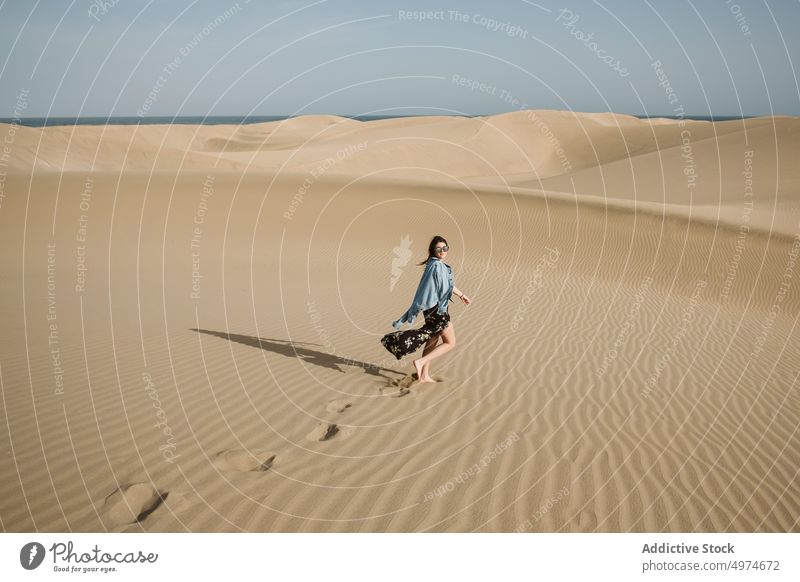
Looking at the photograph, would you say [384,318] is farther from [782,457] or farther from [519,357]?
[782,457]

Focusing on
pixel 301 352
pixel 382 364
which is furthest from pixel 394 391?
pixel 301 352

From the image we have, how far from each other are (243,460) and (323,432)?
108 cm

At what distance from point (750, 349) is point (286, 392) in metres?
9.40

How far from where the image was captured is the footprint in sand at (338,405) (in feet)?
24.0

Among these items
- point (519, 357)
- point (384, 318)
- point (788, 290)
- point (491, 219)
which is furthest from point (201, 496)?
point (491, 219)

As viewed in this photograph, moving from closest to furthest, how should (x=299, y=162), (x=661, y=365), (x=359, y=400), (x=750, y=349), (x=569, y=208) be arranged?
(x=359, y=400) < (x=661, y=365) < (x=750, y=349) < (x=569, y=208) < (x=299, y=162)

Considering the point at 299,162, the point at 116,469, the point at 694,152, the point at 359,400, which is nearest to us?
the point at 116,469

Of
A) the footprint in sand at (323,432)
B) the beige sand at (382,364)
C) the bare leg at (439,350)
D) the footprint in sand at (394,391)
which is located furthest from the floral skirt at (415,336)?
the footprint in sand at (323,432)

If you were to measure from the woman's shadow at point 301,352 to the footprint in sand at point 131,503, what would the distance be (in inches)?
151

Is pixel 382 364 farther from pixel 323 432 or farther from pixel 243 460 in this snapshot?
pixel 243 460

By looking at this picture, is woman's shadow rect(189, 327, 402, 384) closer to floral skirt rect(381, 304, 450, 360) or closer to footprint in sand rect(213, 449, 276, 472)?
floral skirt rect(381, 304, 450, 360)

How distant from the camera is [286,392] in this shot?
7828 millimetres

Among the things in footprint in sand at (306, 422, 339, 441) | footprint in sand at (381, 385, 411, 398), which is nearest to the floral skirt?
footprint in sand at (381, 385, 411, 398)
